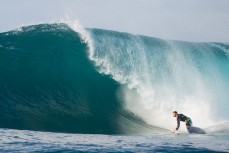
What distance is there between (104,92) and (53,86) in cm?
203

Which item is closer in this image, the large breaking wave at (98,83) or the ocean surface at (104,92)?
the ocean surface at (104,92)

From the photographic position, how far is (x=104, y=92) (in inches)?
632

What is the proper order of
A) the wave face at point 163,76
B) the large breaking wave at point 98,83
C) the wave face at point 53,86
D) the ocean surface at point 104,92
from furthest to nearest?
1. the wave face at point 163,76
2. the large breaking wave at point 98,83
3. the wave face at point 53,86
4. the ocean surface at point 104,92

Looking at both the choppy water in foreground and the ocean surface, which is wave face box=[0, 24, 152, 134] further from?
the choppy water in foreground

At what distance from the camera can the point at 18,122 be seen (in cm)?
1204

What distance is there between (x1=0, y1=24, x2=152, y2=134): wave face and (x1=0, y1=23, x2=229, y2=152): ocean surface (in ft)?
0.12

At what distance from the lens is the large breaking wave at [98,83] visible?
44.2 ft

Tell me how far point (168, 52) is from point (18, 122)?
10.8 m

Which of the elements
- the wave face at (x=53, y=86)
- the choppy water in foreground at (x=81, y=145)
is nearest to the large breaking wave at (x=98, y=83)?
the wave face at (x=53, y=86)

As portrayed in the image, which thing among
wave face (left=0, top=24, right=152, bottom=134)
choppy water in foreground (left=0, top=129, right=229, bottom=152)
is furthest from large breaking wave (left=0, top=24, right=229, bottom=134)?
choppy water in foreground (left=0, top=129, right=229, bottom=152)

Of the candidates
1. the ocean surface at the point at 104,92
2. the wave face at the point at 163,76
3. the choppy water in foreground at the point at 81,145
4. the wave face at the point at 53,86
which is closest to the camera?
the choppy water in foreground at the point at 81,145

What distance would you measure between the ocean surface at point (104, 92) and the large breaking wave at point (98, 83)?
36mm

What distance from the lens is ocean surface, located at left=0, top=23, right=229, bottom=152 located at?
1077cm

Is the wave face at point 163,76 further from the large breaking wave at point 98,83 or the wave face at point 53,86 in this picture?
the wave face at point 53,86
